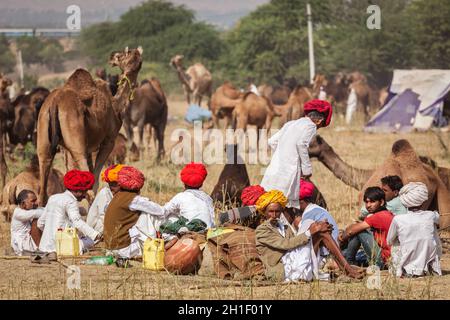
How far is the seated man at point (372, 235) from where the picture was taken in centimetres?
956

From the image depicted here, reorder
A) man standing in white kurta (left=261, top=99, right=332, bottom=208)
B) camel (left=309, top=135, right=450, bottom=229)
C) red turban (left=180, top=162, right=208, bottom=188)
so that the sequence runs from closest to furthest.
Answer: red turban (left=180, top=162, right=208, bottom=188)
man standing in white kurta (left=261, top=99, right=332, bottom=208)
camel (left=309, top=135, right=450, bottom=229)

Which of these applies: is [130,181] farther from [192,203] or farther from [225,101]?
[225,101]

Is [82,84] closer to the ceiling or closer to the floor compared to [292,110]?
closer to the ceiling

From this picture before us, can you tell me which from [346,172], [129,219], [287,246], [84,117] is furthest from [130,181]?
[346,172]

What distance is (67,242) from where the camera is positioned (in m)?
10.0

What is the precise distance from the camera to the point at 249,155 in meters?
21.4

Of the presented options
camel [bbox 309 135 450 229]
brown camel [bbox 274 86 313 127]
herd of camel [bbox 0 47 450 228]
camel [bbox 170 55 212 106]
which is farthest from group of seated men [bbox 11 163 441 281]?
camel [bbox 170 55 212 106]

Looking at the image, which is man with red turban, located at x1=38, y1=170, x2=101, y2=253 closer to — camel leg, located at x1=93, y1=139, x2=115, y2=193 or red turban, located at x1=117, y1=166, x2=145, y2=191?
red turban, located at x1=117, y1=166, x2=145, y2=191

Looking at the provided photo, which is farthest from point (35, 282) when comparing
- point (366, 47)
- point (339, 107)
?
point (366, 47)

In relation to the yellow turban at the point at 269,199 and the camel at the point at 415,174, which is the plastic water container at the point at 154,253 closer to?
the yellow turban at the point at 269,199

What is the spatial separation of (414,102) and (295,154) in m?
18.4

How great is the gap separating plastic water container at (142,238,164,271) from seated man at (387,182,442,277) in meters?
1.83

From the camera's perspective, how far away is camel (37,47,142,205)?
12.7m

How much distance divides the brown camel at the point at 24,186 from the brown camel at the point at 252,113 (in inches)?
418
